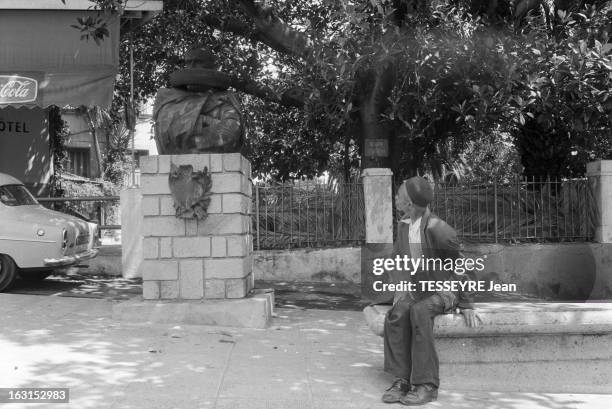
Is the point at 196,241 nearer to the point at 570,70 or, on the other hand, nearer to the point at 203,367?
the point at 203,367

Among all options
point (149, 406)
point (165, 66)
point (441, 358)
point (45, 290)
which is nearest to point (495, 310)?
point (441, 358)

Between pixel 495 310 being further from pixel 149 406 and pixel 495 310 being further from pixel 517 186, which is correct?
pixel 517 186

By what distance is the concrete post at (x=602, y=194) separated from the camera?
9586 mm

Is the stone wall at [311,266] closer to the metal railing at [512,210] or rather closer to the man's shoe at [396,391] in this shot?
the metal railing at [512,210]

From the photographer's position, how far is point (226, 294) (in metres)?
6.02

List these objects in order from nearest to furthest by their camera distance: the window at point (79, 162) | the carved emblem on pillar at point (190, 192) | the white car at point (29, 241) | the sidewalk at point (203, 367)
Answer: the sidewalk at point (203, 367) → the carved emblem on pillar at point (190, 192) → the white car at point (29, 241) → the window at point (79, 162)

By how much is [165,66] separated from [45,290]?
238 inches

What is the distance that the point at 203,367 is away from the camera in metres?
4.58

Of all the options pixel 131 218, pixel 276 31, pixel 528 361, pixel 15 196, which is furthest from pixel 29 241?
pixel 528 361

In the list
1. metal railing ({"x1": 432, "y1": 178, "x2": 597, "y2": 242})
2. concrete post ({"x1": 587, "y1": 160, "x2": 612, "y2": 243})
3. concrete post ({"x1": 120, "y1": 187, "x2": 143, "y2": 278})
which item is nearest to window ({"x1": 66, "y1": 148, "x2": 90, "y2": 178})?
concrete post ({"x1": 120, "y1": 187, "x2": 143, "y2": 278})

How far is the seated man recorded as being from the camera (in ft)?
13.3

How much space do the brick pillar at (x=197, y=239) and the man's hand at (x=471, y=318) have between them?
254 cm
